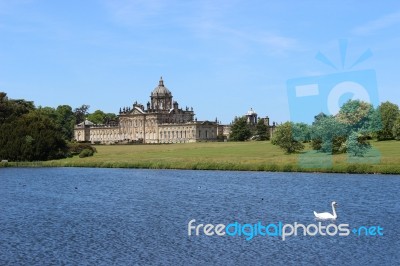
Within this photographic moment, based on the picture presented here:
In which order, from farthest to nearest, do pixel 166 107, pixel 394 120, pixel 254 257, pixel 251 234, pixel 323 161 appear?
pixel 166 107
pixel 394 120
pixel 323 161
pixel 251 234
pixel 254 257

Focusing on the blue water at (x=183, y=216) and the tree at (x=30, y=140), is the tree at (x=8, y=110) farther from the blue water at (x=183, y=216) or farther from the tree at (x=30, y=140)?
the blue water at (x=183, y=216)

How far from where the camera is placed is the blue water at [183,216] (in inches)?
904

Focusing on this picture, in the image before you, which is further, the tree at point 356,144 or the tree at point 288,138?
the tree at point 288,138

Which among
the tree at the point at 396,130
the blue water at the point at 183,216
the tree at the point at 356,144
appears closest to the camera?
the blue water at the point at 183,216

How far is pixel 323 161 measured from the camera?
59.6 meters

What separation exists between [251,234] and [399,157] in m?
38.1

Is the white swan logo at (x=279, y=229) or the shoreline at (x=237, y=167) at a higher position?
the shoreline at (x=237, y=167)

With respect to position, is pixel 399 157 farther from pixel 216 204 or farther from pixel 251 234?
pixel 251 234

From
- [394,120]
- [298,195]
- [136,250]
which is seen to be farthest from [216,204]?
[394,120]

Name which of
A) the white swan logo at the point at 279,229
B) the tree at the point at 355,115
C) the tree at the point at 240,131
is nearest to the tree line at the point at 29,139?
the tree at the point at 355,115

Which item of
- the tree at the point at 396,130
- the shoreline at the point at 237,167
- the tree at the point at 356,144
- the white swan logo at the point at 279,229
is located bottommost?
the white swan logo at the point at 279,229

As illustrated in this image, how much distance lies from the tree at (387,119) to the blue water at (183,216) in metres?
53.7

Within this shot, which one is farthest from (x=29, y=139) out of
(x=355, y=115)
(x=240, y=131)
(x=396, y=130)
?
(x=240, y=131)

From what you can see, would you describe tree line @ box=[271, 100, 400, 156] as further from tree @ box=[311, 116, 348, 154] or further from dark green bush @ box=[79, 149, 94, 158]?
dark green bush @ box=[79, 149, 94, 158]
